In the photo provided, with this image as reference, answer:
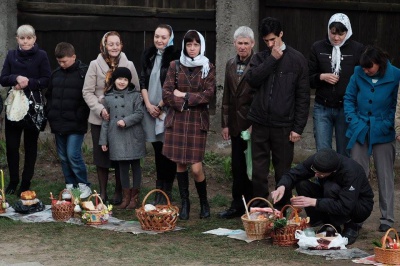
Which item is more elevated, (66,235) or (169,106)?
(169,106)

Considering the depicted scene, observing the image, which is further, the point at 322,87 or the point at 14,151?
the point at 14,151

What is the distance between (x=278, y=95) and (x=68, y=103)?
2.58 metres

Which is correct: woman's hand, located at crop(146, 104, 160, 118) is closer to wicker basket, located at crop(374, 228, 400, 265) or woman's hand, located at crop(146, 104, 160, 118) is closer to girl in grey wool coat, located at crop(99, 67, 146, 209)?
girl in grey wool coat, located at crop(99, 67, 146, 209)

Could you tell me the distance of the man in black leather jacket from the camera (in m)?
9.07

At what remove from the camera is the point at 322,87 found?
30.8 feet

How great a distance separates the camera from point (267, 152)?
9297mm

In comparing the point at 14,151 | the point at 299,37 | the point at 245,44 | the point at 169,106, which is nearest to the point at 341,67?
the point at 245,44

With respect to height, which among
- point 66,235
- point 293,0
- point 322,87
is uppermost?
point 293,0

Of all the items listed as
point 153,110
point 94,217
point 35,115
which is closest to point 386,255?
point 94,217

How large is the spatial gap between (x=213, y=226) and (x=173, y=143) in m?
0.95

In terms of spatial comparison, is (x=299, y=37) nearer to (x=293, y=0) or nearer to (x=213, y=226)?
(x=293, y=0)

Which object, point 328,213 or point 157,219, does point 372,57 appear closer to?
point 328,213

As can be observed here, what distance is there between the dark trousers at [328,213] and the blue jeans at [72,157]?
115 inches

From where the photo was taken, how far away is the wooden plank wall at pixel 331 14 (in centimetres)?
1231
